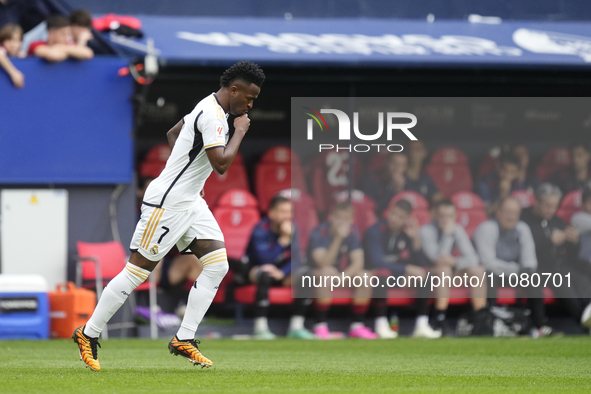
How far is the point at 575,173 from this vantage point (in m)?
11.2

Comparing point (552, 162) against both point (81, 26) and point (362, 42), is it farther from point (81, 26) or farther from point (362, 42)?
point (81, 26)

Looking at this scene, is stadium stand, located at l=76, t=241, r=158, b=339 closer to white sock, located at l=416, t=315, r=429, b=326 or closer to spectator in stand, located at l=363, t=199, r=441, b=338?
spectator in stand, located at l=363, t=199, r=441, b=338

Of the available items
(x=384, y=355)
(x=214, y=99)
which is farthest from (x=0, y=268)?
(x=214, y=99)

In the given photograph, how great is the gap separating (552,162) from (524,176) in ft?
1.50

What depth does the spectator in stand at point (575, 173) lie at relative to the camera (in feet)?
36.5

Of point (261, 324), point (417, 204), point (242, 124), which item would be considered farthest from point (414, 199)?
point (242, 124)

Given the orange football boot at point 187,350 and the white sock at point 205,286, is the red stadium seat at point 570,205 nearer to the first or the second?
the white sock at point 205,286

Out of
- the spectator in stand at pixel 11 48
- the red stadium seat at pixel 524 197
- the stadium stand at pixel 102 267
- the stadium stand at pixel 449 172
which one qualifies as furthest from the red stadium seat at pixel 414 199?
the spectator in stand at pixel 11 48

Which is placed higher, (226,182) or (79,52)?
(79,52)

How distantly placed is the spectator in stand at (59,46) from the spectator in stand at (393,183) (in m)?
3.49

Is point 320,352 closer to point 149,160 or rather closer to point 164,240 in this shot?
point 164,240

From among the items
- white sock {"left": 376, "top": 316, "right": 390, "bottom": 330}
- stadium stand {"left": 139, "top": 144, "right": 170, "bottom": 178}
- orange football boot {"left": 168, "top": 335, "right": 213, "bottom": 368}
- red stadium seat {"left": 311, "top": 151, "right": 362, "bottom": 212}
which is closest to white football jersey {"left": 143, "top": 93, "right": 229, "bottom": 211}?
orange football boot {"left": 168, "top": 335, "right": 213, "bottom": 368}

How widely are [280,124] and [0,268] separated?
3903 millimetres

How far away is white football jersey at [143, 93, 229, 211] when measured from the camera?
18.9 feet
